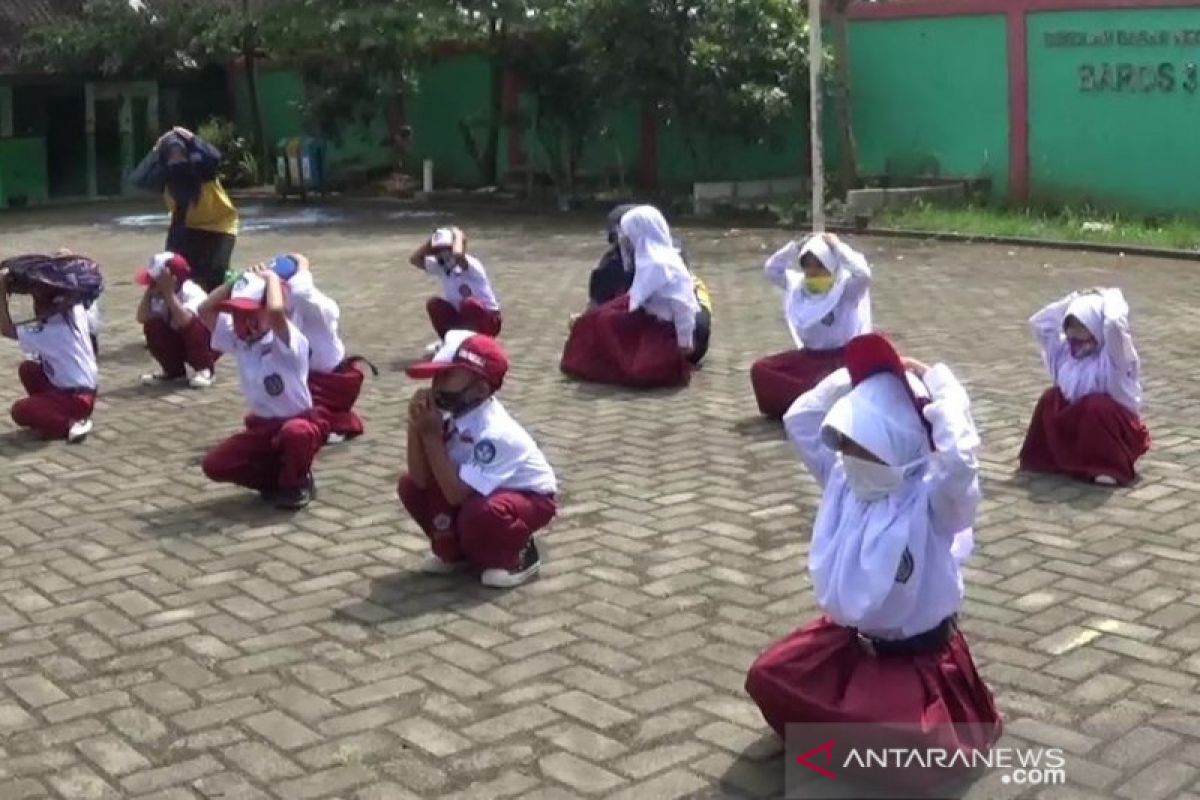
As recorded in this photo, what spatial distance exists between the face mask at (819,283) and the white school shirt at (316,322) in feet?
7.89

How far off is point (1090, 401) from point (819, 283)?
67.0 inches

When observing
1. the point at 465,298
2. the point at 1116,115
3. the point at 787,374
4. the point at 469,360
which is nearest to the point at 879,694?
the point at 469,360

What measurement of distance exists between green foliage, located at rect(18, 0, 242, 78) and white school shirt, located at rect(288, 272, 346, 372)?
19.4m

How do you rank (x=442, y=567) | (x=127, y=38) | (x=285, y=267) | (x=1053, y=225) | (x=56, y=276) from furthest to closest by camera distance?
(x=127, y=38)
(x=1053, y=225)
(x=56, y=276)
(x=285, y=267)
(x=442, y=567)

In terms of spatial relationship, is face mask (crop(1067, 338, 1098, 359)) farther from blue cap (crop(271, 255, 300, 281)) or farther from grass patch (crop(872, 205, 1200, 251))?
grass patch (crop(872, 205, 1200, 251))

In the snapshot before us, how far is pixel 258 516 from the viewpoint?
22.4ft

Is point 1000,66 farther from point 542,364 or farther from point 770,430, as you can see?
point 770,430

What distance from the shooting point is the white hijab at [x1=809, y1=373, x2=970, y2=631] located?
4.02 m

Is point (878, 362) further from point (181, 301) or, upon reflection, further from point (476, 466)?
point (181, 301)

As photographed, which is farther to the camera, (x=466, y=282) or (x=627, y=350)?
(x=466, y=282)

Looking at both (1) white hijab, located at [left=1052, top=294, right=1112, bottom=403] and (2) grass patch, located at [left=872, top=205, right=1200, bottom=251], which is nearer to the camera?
(1) white hijab, located at [left=1052, top=294, right=1112, bottom=403]

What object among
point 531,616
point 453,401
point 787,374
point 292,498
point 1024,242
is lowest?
point 531,616

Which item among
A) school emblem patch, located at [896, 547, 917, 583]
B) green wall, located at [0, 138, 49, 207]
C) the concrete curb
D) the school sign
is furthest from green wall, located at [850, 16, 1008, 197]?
school emblem patch, located at [896, 547, 917, 583]

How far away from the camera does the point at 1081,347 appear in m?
7.15
